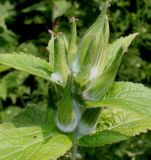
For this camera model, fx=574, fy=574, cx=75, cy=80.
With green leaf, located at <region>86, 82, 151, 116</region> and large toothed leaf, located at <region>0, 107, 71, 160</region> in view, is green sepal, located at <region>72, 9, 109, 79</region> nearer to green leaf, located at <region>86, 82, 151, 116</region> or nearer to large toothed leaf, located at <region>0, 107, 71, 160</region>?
green leaf, located at <region>86, 82, 151, 116</region>

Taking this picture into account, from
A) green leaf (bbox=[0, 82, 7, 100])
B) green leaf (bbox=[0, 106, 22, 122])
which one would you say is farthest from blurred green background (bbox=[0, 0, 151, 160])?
green leaf (bbox=[0, 82, 7, 100])

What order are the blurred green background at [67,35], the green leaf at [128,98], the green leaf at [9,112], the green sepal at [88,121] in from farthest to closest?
1. the blurred green background at [67,35]
2. the green leaf at [9,112]
3. the green sepal at [88,121]
4. the green leaf at [128,98]

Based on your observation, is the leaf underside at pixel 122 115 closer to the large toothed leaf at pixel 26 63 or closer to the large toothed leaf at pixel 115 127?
the large toothed leaf at pixel 115 127

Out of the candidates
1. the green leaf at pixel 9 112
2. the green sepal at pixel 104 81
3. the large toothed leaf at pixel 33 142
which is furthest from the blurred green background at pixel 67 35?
the green sepal at pixel 104 81

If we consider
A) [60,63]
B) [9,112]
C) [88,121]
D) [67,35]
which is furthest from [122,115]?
[67,35]

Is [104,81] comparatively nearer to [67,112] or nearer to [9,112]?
[67,112]

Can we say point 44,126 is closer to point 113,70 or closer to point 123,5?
point 113,70
